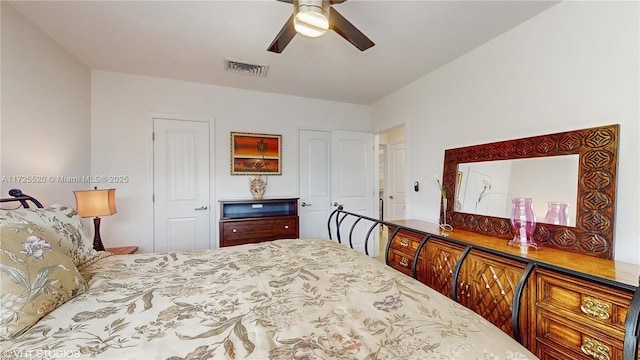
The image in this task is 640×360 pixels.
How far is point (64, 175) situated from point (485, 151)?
395cm

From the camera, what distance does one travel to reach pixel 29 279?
0.88 m

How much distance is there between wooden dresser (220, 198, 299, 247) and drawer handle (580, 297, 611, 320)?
2.71 m

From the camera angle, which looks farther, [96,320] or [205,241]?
[205,241]

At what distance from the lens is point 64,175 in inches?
97.0

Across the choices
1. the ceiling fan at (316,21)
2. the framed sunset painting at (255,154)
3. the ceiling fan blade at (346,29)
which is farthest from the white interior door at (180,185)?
the ceiling fan blade at (346,29)

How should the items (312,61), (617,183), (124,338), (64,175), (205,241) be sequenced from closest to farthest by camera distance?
(124,338) < (617,183) < (64,175) < (312,61) < (205,241)

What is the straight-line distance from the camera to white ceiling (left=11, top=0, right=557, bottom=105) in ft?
6.18

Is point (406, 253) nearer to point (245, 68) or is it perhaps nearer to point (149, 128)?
point (245, 68)

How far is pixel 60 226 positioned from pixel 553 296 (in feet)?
8.42

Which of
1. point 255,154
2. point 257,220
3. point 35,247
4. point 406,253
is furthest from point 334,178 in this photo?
point 35,247

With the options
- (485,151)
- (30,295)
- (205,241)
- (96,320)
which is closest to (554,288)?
(485,151)

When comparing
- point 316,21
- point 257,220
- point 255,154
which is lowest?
point 257,220

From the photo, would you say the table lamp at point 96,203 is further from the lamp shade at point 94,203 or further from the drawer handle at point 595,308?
the drawer handle at point 595,308

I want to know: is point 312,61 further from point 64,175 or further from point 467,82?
point 64,175
